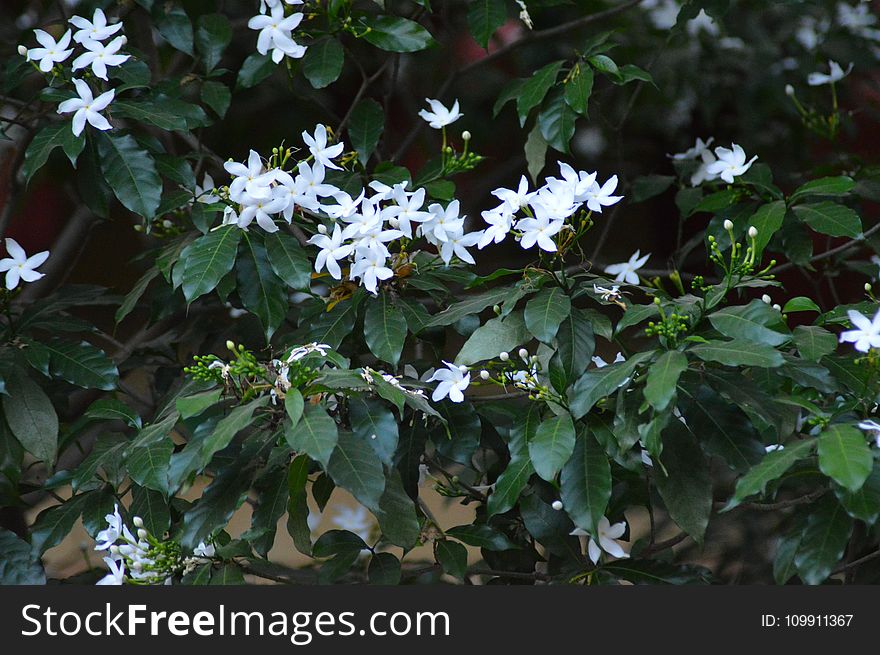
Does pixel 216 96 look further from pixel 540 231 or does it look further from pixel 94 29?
pixel 540 231

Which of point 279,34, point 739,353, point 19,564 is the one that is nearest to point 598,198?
point 739,353

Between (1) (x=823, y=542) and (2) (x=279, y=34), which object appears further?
(2) (x=279, y=34)

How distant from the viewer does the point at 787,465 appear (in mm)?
1011

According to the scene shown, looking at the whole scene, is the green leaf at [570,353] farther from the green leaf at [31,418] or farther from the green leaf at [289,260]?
the green leaf at [31,418]

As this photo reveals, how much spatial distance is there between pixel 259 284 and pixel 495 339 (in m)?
0.34

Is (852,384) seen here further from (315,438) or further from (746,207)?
(315,438)

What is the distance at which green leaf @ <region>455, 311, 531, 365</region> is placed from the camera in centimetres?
122

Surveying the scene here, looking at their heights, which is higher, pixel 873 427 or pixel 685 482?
pixel 873 427

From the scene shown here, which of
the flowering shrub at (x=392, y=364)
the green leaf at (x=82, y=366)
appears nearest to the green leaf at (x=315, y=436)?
the flowering shrub at (x=392, y=364)

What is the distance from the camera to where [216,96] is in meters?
1.61

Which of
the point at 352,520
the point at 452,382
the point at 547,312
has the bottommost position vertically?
the point at 352,520

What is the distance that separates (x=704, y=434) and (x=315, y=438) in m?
0.48

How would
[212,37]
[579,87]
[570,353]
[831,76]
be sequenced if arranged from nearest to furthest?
1. [570,353]
2. [579,87]
3. [212,37]
4. [831,76]

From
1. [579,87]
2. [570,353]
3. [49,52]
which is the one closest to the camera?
[570,353]
